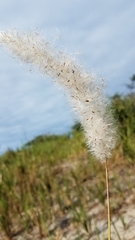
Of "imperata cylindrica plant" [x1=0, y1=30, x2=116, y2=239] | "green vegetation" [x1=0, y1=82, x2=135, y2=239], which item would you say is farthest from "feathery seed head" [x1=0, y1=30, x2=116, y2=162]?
"green vegetation" [x1=0, y1=82, x2=135, y2=239]

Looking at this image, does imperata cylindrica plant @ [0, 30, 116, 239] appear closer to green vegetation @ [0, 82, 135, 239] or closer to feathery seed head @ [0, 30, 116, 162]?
feathery seed head @ [0, 30, 116, 162]

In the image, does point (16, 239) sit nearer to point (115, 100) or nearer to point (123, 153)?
point (123, 153)

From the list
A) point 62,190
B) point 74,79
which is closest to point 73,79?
point 74,79

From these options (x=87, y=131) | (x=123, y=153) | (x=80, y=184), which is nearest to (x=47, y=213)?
(x=80, y=184)

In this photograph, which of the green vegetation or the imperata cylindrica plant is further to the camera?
the green vegetation

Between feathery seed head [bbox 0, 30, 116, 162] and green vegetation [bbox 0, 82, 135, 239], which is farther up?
green vegetation [bbox 0, 82, 135, 239]

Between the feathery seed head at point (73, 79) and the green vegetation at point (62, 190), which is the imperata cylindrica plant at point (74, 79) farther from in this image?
the green vegetation at point (62, 190)

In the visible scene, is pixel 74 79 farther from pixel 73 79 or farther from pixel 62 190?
pixel 62 190

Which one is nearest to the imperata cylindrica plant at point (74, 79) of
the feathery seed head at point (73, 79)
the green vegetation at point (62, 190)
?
the feathery seed head at point (73, 79)
